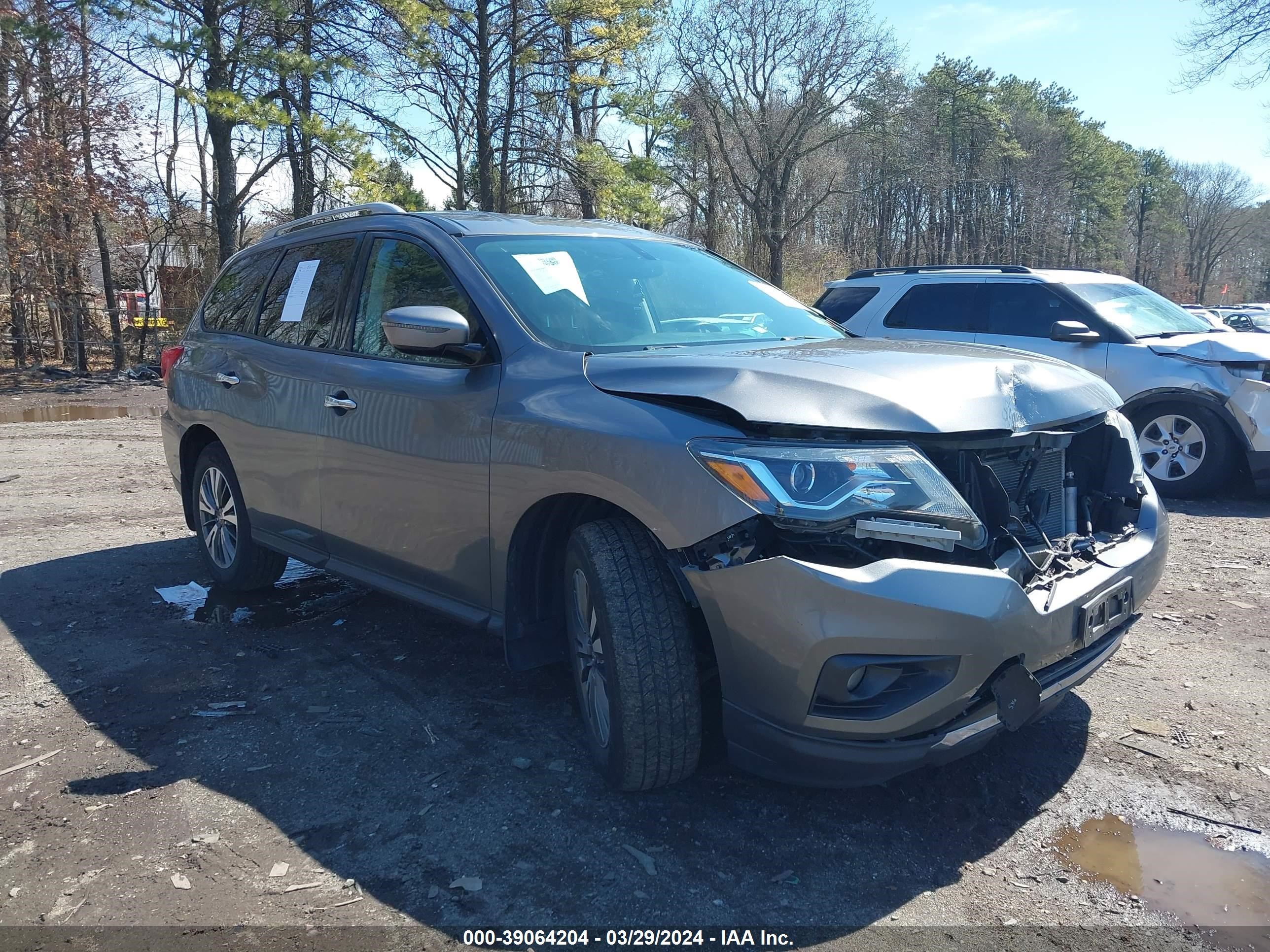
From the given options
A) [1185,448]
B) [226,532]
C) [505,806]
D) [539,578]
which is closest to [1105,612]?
[539,578]

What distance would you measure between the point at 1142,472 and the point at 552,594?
7.13 feet

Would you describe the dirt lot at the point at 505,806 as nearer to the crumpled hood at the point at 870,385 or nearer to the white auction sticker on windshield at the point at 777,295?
the crumpled hood at the point at 870,385

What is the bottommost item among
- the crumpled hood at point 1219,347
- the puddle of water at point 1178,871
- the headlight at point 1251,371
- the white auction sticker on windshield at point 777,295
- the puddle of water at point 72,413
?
the puddle of water at point 1178,871

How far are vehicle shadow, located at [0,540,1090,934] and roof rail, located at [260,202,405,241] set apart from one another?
6.50ft

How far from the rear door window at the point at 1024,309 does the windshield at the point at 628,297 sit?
5.09 m

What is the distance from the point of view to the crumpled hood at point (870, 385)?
2.60m

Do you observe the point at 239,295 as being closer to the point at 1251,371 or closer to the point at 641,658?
the point at 641,658

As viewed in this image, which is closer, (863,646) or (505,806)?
(863,646)

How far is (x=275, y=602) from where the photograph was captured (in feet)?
17.1

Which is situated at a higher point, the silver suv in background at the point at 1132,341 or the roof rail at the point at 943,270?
the roof rail at the point at 943,270

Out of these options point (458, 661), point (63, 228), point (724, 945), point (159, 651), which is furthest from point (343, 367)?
point (63, 228)

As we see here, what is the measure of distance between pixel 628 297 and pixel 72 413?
14.4 m

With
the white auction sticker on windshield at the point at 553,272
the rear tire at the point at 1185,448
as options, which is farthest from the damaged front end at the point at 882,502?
the rear tire at the point at 1185,448

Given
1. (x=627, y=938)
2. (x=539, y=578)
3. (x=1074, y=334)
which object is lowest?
(x=627, y=938)
